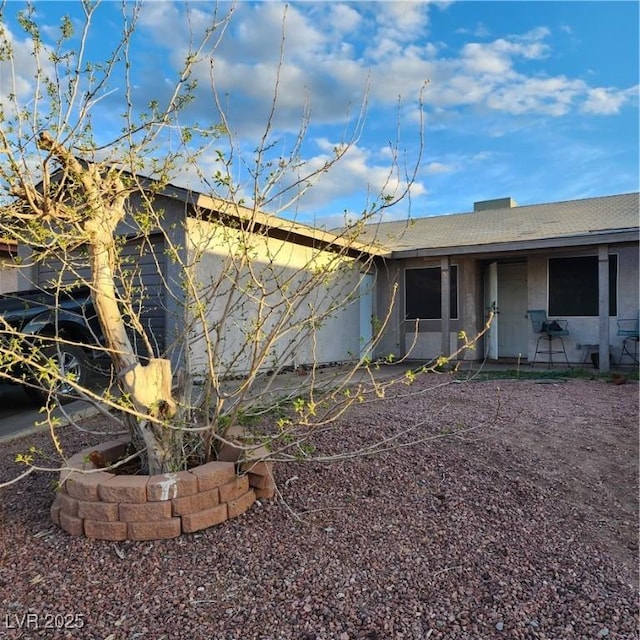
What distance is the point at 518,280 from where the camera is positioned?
10.7 m

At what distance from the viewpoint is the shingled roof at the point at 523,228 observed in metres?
8.72

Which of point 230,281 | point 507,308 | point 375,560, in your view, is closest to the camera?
point 375,560

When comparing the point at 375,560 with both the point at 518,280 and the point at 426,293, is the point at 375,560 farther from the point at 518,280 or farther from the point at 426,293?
the point at 518,280

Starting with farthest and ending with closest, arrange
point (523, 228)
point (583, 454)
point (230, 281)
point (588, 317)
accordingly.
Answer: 1. point (523, 228)
2. point (588, 317)
3. point (583, 454)
4. point (230, 281)

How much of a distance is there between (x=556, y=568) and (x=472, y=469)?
1053 mm

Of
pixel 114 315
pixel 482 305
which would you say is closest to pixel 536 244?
pixel 482 305

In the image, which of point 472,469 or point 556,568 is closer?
point 556,568

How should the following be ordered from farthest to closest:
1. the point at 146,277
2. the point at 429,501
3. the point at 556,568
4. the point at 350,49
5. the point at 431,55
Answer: the point at 146,277 < the point at 431,55 < the point at 350,49 < the point at 429,501 < the point at 556,568

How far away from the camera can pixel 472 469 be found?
3322 millimetres

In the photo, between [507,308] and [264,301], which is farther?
[507,308]

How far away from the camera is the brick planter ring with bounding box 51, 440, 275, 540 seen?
98.0 inches

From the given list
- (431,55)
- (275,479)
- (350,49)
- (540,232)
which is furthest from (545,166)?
(275,479)

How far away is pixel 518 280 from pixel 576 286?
4.21ft

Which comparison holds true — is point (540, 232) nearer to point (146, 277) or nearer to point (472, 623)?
point (146, 277)
